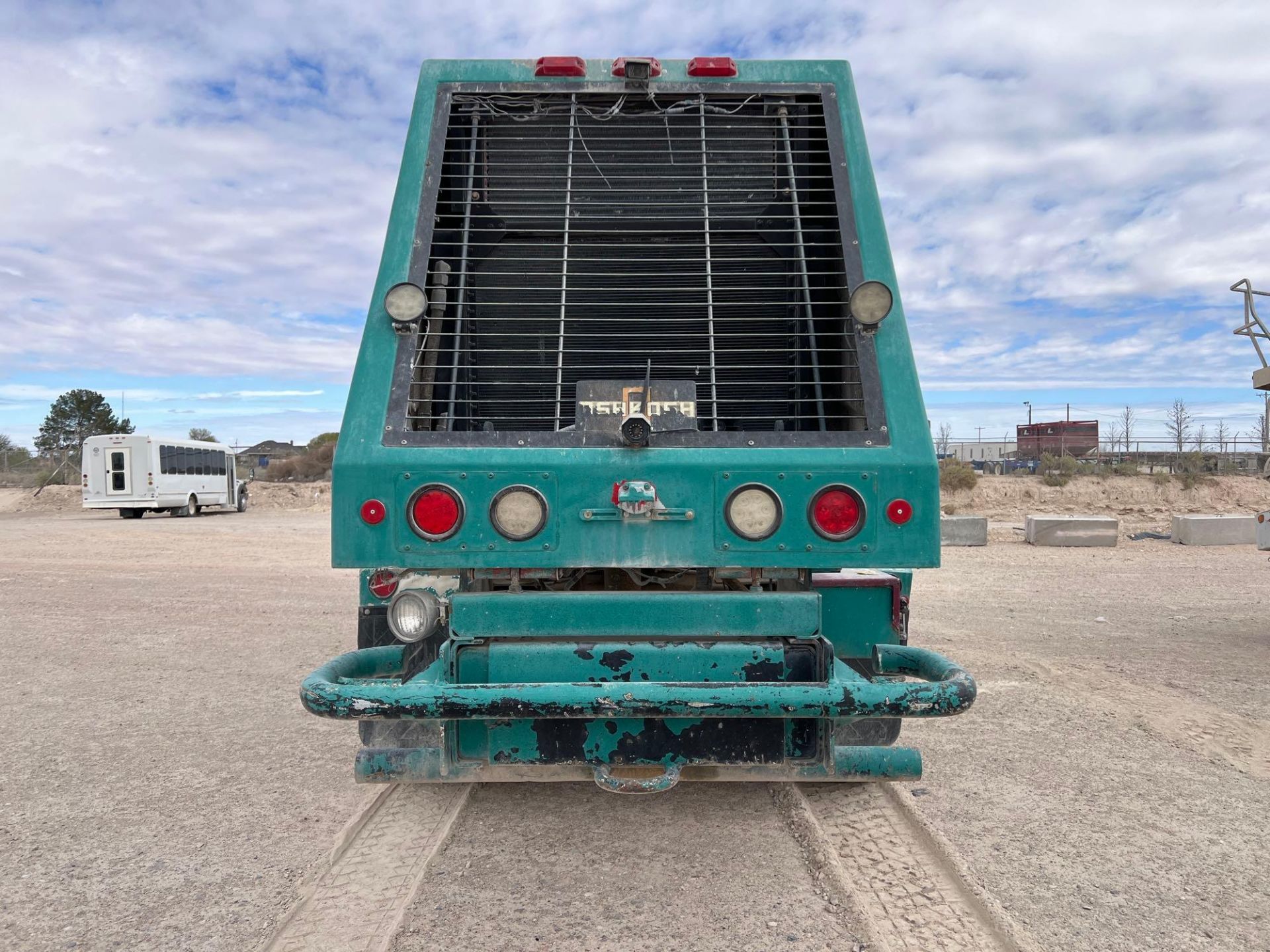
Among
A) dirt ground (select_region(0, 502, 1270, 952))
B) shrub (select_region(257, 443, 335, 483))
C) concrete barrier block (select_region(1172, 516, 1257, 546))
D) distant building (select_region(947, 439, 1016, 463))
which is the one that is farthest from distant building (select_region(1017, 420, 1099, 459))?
dirt ground (select_region(0, 502, 1270, 952))

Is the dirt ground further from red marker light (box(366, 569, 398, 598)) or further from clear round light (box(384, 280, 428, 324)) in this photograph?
clear round light (box(384, 280, 428, 324))

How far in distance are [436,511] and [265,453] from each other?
2433 inches

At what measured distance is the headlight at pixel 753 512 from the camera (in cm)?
317

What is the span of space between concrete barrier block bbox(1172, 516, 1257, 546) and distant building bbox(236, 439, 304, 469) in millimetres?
47417

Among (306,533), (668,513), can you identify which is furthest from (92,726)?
(306,533)

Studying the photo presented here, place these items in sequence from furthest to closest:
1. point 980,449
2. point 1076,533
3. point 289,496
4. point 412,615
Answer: point 980,449, point 289,496, point 1076,533, point 412,615

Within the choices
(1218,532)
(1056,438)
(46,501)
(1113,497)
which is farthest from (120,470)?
(1056,438)

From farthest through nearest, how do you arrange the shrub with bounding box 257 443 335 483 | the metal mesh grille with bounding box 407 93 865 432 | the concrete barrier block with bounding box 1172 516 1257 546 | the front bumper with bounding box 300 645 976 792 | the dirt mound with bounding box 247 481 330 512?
1. the shrub with bounding box 257 443 335 483
2. the dirt mound with bounding box 247 481 330 512
3. the concrete barrier block with bounding box 1172 516 1257 546
4. the metal mesh grille with bounding box 407 93 865 432
5. the front bumper with bounding box 300 645 976 792

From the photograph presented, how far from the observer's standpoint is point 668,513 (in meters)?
3.15

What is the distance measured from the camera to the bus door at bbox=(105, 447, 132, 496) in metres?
26.0

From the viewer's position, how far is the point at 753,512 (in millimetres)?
3174

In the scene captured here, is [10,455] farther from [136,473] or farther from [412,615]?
[412,615]

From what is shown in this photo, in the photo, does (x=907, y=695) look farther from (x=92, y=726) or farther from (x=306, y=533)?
(x=306, y=533)

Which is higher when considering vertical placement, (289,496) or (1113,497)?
(289,496)
